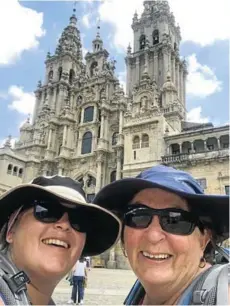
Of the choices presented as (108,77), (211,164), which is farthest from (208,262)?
(108,77)

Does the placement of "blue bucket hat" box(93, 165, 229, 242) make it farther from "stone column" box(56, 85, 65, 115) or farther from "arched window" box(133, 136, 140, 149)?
"stone column" box(56, 85, 65, 115)

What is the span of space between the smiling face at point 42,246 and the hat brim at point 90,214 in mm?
110

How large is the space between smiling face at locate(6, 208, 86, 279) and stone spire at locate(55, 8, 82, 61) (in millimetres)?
49646

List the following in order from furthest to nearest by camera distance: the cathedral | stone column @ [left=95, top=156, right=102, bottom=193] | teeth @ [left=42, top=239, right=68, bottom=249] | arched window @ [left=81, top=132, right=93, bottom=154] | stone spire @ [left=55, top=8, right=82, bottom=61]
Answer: stone spire @ [left=55, top=8, right=82, bottom=61]
arched window @ [left=81, top=132, right=93, bottom=154]
stone column @ [left=95, top=156, right=102, bottom=193]
the cathedral
teeth @ [left=42, top=239, right=68, bottom=249]

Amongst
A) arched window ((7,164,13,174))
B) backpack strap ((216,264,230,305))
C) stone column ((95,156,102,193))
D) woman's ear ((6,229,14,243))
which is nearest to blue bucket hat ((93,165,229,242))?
backpack strap ((216,264,230,305))

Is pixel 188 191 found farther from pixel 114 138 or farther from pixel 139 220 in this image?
pixel 114 138

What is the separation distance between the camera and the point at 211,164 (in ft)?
76.6

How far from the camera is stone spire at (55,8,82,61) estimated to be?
49.6 metres

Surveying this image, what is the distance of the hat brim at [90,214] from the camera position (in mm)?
1997

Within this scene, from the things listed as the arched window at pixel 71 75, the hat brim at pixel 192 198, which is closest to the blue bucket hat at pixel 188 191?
the hat brim at pixel 192 198

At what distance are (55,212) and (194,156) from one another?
75.1ft

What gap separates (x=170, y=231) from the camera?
1.73m

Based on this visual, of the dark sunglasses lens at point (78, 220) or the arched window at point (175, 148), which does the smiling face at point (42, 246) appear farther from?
the arched window at point (175, 148)

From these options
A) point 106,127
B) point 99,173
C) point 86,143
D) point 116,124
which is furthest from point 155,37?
point 99,173
